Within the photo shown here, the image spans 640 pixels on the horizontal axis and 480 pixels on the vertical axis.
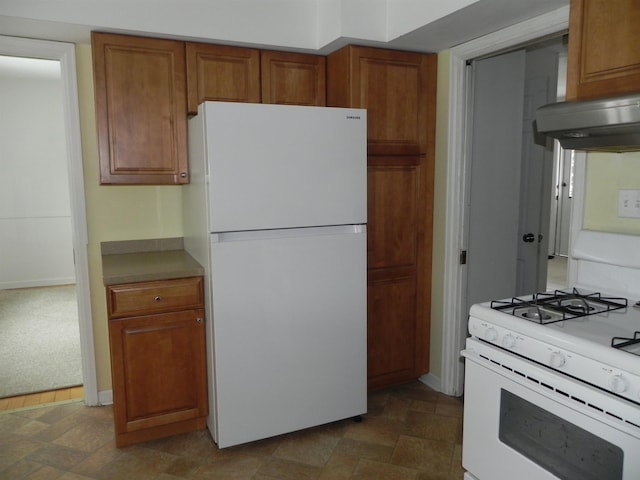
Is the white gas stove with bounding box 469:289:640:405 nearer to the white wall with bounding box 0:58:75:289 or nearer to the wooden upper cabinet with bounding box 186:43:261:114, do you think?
the wooden upper cabinet with bounding box 186:43:261:114

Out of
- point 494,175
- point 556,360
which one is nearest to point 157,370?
point 556,360

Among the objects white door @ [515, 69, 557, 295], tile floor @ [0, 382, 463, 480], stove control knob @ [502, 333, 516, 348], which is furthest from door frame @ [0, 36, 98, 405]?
white door @ [515, 69, 557, 295]

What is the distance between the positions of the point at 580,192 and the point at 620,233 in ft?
0.82

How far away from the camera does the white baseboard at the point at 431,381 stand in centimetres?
310

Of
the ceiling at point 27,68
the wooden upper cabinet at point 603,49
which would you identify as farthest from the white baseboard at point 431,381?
the ceiling at point 27,68

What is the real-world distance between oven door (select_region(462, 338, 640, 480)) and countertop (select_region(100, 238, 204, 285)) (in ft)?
4.59

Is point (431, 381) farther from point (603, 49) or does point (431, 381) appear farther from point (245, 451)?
point (603, 49)

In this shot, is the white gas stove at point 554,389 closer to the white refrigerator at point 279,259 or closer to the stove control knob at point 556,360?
the stove control knob at point 556,360

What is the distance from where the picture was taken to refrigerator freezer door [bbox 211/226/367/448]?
2328 millimetres

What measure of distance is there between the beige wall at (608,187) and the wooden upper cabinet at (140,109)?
76.9 inches

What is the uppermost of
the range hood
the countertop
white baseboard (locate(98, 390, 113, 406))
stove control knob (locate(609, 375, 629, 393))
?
the range hood

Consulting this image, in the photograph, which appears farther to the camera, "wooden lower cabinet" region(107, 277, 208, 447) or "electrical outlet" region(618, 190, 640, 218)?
"wooden lower cabinet" region(107, 277, 208, 447)

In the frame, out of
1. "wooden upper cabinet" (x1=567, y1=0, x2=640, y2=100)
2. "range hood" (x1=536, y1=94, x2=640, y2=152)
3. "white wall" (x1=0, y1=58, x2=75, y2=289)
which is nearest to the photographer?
Answer: "range hood" (x1=536, y1=94, x2=640, y2=152)

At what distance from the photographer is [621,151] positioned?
2.01 metres
